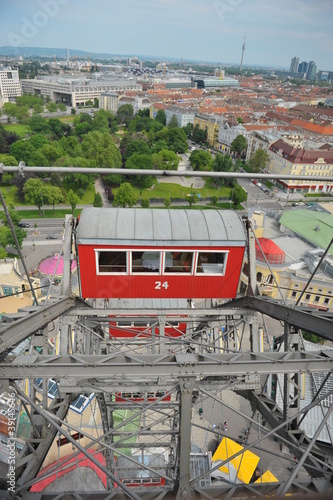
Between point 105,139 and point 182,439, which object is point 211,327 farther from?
point 105,139

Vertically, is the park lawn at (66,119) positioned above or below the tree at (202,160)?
below

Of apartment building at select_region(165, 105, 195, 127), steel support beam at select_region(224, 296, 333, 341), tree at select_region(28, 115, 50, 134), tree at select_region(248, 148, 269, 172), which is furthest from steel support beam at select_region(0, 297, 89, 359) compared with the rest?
apartment building at select_region(165, 105, 195, 127)

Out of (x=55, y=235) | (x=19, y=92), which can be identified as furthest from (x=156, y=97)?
(x=55, y=235)

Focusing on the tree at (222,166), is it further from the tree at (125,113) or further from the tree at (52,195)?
the tree at (125,113)

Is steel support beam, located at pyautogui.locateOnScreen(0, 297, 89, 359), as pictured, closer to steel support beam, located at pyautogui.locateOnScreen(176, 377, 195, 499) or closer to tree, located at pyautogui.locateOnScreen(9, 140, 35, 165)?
steel support beam, located at pyautogui.locateOnScreen(176, 377, 195, 499)


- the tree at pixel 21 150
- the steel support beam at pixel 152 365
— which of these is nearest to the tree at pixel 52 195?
the tree at pixel 21 150

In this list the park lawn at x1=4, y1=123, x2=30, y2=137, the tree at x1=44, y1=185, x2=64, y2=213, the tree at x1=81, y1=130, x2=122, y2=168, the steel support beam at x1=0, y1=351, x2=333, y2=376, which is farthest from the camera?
the park lawn at x1=4, y1=123, x2=30, y2=137

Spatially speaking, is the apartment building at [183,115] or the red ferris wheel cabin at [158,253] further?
the apartment building at [183,115]

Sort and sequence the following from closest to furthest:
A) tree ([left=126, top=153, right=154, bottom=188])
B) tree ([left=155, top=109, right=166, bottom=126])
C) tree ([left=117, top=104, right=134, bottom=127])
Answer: tree ([left=126, top=153, right=154, bottom=188]) → tree ([left=155, top=109, right=166, bottom=126]) → tree ([left=117, top=104, right=134, bottom=127])
